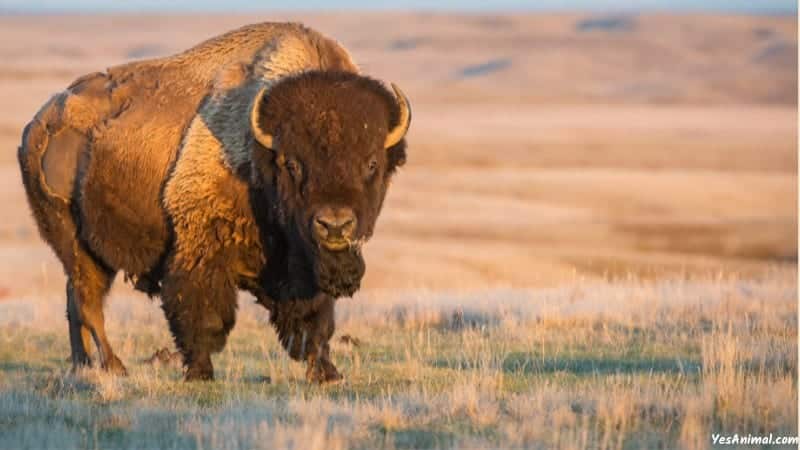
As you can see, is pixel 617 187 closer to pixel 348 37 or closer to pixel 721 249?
pixel 721 249

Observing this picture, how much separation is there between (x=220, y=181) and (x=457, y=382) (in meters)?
2.34

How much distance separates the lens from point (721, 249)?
105 ft

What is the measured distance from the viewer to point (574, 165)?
55.8m

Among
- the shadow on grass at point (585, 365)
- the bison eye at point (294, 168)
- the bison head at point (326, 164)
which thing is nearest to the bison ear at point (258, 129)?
the bison head at point (326, 164)

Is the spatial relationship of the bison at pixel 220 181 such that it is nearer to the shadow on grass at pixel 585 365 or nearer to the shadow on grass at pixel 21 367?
the shadow on grass at pixel 21 367

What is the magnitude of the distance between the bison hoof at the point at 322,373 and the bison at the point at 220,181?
0.03 ft

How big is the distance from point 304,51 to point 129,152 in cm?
157

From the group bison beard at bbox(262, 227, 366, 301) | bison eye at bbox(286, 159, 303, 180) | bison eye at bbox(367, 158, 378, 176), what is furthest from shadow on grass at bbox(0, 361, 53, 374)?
bison eye at bbox(367, 158, 378, 176)

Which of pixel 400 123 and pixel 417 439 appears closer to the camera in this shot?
pixel 417 439

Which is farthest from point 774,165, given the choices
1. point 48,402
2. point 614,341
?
point 48,402

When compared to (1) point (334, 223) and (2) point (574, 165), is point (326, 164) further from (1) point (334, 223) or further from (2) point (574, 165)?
(2) point (574, 165)

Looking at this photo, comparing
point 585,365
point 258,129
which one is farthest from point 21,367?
point 585,365

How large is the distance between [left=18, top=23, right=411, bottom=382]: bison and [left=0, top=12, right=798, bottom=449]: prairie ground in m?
0.56

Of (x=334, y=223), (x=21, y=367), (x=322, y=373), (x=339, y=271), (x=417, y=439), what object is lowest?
(x=21, y=367)
